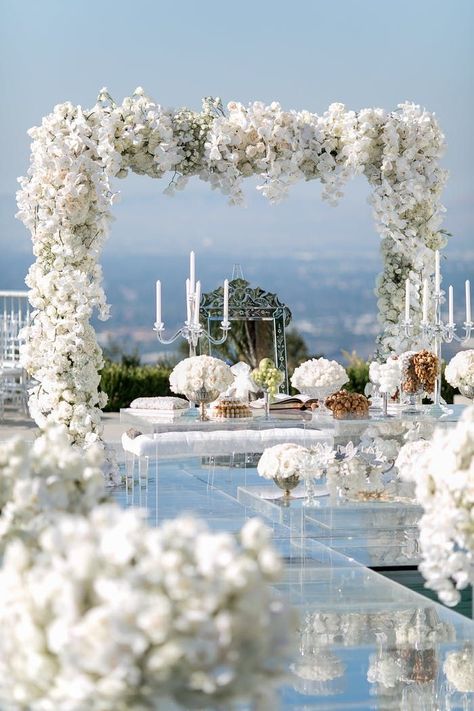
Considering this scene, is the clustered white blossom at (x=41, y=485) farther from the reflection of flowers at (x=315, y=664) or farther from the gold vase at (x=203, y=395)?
the gold vase at (x=203, y=395)

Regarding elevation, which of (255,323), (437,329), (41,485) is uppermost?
(255,323)

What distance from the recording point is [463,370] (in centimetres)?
588

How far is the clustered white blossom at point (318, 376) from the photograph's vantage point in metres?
6.20

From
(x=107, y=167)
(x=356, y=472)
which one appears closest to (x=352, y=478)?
(x=356, y=472)

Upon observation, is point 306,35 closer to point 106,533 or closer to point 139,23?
point 139,23

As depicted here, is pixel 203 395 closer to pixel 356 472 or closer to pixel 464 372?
pixel 356 472

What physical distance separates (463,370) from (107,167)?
2.12m

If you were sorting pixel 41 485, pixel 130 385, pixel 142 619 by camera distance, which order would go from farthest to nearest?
pixel 130 385 < pixel 41 485 < pixel 142 619

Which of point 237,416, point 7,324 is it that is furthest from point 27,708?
point 7,324

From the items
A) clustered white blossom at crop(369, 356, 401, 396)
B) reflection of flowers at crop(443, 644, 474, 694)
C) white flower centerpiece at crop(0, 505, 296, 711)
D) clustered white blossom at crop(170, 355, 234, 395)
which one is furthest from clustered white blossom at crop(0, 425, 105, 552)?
clustered white blossom at crop(369, 356, 401, 396)

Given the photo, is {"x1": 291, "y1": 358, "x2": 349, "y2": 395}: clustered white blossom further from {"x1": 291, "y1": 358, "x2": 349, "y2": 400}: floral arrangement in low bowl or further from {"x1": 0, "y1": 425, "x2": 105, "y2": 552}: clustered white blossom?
{"x1": 0, "y1": 425, "x2": 105, "y2": 552}: clustered white blossom

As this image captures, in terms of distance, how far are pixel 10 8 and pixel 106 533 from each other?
55.0 ft

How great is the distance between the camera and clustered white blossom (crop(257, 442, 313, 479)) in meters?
5.43

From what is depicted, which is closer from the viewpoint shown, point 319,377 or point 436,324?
point 319,377
